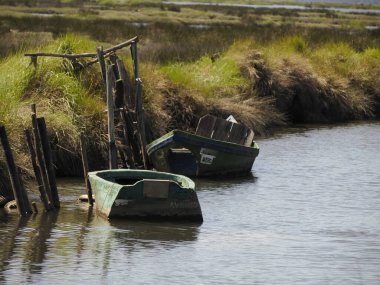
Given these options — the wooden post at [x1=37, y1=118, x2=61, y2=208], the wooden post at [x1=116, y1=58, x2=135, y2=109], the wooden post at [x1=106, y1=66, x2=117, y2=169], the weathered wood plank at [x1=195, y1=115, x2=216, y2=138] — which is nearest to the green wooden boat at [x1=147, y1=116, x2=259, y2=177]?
the weathered wood plank at [x1=195, y1=115, x2=216, y2=138]

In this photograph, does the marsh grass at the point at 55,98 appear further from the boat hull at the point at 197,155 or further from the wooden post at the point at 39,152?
the wooden post at the point at 39,152

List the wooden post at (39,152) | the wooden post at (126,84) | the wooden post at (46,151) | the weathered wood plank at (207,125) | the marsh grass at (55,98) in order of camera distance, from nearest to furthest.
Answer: the wooden post at (39,152) < the wooden post at (46,151) < the marsh grass at (55,98) < the wooden post at (126,84) < the weathered wood plank at (207,125)

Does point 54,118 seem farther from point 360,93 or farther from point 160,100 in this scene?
point 360,93

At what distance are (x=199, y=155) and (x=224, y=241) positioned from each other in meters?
6.20

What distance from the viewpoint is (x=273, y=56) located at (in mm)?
36312

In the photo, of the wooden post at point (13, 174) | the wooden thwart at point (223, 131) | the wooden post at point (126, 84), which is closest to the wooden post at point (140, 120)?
the wooden post at point (126, 84)

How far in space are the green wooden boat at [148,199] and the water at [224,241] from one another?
0.68ft

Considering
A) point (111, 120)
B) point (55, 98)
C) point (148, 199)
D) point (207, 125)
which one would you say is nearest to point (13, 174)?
point (148, 199)

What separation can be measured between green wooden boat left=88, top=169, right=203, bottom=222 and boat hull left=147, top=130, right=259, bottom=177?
411 centimetres

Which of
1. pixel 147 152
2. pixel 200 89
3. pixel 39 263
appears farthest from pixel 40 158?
pixel 200 89

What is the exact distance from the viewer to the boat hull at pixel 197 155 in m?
22.9

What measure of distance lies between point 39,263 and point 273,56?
2179 cm

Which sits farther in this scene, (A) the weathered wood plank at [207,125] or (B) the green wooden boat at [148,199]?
(A) the weathered wood plank at [207,125]

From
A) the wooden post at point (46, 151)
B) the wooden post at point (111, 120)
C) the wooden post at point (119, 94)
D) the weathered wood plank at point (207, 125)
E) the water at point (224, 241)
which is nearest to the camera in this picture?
the water at point (224, 241)
